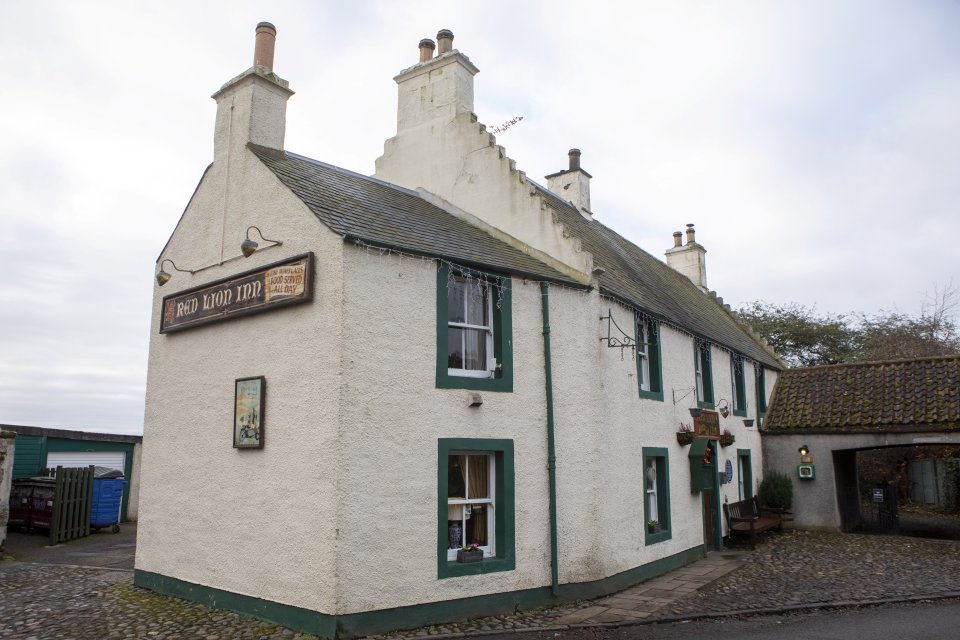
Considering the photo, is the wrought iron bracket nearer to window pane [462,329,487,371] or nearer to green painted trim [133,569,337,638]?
window pane [462,329,487,371]

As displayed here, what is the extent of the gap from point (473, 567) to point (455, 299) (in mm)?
3671

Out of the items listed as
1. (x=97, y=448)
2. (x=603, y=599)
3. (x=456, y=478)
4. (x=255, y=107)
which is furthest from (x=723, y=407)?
(x=97, y=448)

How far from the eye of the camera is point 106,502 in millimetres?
17453

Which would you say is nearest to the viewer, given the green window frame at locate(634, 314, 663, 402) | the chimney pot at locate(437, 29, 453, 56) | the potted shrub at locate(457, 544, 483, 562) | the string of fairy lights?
the string of fairy lights

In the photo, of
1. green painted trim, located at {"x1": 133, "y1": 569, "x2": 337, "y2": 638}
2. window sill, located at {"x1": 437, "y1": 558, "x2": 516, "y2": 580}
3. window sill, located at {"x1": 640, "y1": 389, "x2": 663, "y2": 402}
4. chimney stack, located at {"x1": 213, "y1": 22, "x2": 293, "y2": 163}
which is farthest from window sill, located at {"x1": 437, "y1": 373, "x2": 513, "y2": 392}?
chimney stack, located at {"x1": 213, "y1": 22, "x2": 293, "y2": 163}

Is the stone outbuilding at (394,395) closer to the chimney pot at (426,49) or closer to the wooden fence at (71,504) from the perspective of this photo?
the chimney pot at (426,49)

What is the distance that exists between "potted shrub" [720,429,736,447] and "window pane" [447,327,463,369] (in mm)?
8406

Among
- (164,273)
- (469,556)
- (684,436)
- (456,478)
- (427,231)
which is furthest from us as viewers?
(684,436)

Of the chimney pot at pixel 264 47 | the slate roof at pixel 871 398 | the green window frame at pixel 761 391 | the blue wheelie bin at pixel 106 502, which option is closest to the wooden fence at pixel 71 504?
the blue wheelie bin at pixel 106 502

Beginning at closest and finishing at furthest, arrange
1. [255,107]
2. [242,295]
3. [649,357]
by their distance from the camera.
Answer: [242,295]
[255,107]
[649,357]

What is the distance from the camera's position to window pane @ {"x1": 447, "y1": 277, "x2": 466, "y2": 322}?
988 centimetres

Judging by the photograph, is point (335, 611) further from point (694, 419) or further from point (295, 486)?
point (694, 419)

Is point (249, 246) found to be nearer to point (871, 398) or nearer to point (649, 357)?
point (649, 357)

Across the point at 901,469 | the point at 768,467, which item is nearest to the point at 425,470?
the point at 768,467
